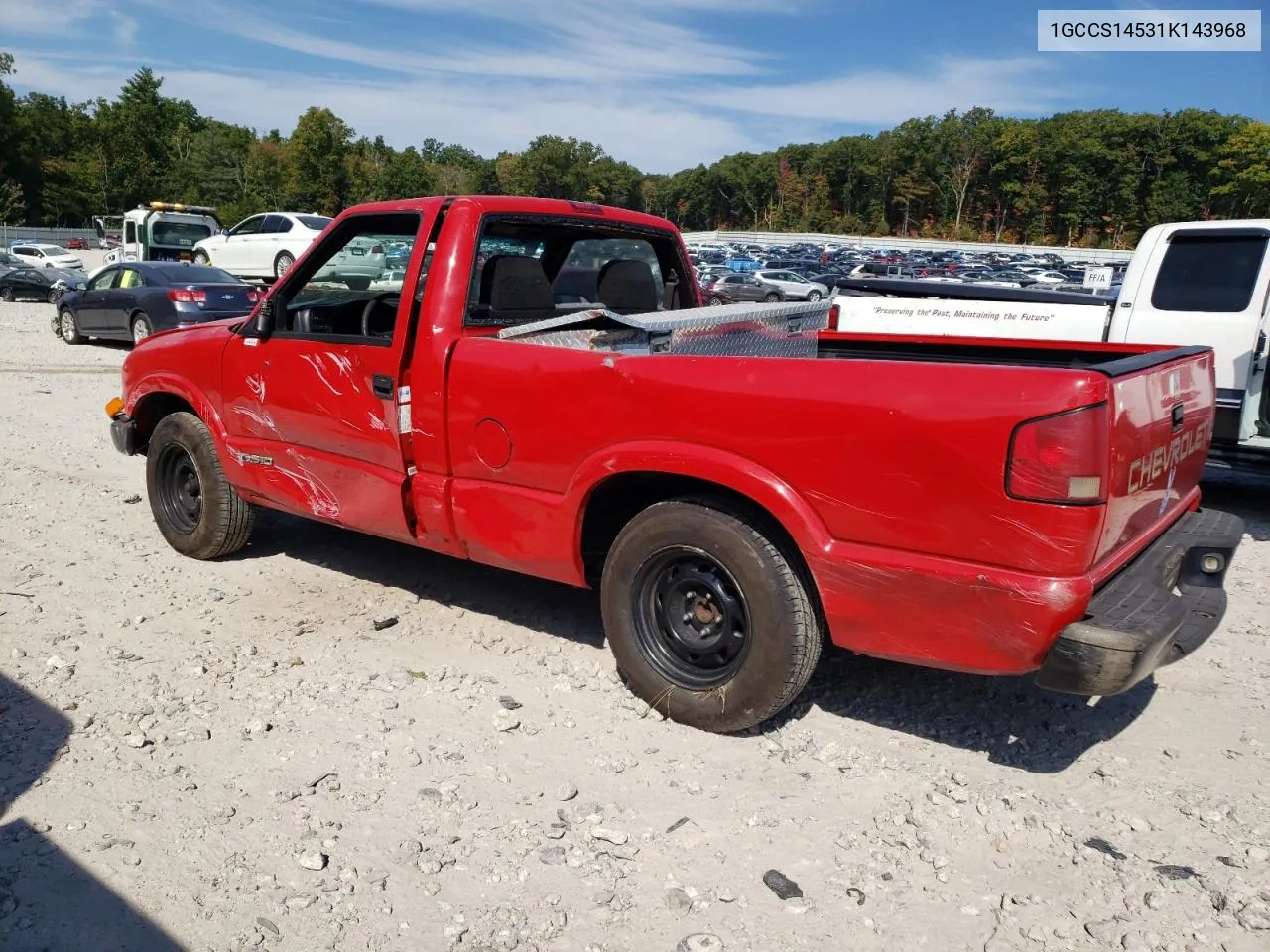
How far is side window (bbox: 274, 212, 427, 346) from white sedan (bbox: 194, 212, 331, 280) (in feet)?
60.0

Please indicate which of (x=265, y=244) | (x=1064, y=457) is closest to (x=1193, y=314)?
(x=1064, y=457)

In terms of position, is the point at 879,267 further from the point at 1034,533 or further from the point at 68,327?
the point at 1034,533

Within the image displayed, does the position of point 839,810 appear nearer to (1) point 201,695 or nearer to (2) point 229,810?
(2) point 229,810

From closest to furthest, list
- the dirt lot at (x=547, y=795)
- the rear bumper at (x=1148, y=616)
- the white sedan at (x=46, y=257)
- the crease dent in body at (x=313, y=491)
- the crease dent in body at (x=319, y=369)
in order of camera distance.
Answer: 1. the dirt lot at (x=547, y=795)
2. the rear bumper at (x=1148, y=616)
3. the crease dent in body at (x=319, y=369)
4. the crease dent in body at (x=313, y=491)
5. the white sedan at (x=46, y=257)

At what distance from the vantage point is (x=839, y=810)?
3170 mm


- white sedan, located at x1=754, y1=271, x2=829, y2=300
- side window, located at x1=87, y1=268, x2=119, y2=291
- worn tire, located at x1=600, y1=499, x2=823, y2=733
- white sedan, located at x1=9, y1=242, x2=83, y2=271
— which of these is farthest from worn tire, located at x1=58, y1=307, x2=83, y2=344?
white sedan, located at x1=9, y1=242, x2=83, y2=271

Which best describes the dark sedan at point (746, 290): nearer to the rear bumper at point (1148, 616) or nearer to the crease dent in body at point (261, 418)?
the crease dent in body at point (261, 418)

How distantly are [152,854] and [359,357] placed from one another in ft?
7.16

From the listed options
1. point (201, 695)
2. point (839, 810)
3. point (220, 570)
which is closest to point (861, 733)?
point (839, 810)

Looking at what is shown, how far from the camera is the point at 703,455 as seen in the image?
11.0ft

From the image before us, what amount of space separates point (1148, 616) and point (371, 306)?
347 centimetres

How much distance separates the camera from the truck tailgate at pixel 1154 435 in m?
2.87

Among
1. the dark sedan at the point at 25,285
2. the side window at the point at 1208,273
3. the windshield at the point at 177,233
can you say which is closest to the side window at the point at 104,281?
the windshield at the point at 177,233

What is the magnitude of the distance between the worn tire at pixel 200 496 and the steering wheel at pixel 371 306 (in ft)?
4.35
